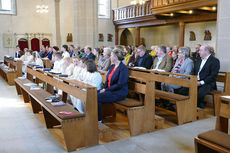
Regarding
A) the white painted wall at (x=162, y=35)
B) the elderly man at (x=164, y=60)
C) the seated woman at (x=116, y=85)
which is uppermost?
the white painted wall at (x=162, y=35)

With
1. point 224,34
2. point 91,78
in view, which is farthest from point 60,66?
point 224,34

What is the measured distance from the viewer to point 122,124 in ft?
15.1

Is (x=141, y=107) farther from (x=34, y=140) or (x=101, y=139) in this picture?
(x=34, y=140)

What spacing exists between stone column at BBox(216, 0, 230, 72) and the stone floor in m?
1.66

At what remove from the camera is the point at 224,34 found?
553cm

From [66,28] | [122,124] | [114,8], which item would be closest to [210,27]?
[114,8]

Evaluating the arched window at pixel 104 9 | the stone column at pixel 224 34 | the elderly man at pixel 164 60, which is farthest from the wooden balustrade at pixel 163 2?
the arched window at pixel 104 9

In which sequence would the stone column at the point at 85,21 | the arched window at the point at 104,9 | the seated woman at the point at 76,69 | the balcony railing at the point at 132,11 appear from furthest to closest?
the arched window at the point at 104,9 < the balcony railing at the point at 132,11 < the stone column at the point at 85,21 < the seated woman at the point at 76,69

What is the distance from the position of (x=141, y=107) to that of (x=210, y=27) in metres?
12.5

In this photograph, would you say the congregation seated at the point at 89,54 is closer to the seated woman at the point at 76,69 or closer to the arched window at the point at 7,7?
the seated woman at the point at 76,69

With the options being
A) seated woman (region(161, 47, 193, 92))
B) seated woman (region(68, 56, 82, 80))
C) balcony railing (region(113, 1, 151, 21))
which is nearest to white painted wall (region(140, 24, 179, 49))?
balcony railing (region(113, 1, 151, 21))

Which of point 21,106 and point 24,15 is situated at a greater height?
point 24,15

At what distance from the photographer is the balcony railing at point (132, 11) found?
15.2 m

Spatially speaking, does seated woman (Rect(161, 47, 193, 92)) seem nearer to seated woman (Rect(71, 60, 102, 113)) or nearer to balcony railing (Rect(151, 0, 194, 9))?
seated woman (Rect(71, 60, 102, 113))
